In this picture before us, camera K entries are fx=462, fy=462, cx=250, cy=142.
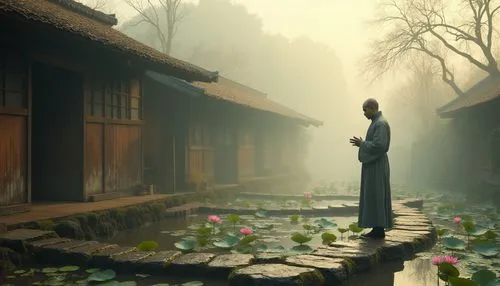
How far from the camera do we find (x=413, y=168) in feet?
104

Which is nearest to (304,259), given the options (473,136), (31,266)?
(31,266)

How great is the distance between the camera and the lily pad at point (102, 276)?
4.35 metres

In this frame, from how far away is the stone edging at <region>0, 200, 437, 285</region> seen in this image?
4191mm

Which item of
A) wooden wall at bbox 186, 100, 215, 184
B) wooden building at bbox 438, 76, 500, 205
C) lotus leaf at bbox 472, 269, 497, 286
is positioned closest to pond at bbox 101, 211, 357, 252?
Result: lotus leaf at bbox 472, 269, 497, 286

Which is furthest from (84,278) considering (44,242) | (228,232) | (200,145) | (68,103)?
(200,145)

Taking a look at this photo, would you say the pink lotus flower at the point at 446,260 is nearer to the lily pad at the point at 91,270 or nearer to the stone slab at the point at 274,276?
the stone slab at the point at 274,276

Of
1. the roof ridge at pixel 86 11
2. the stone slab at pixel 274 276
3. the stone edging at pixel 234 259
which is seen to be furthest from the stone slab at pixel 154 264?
the roof ridge at pixel 86 11

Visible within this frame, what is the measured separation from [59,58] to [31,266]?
4018 millimetres

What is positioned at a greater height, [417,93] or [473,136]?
[417,93]

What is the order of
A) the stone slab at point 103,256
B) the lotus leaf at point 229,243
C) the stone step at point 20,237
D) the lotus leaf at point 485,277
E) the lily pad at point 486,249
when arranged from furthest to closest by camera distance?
the lotus leaf at point 229,243 → the lily pad at point 486,249 → the stone step at point 20,237 → the stone slab at point 103,256 → the lotus leaf at point 485,277

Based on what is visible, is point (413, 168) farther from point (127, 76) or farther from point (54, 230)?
point (54, 230)

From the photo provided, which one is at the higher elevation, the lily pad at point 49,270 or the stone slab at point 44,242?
the stone slab at point 44,242

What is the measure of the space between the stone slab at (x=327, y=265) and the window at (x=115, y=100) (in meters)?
5.63

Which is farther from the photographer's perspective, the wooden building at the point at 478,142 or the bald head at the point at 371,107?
the wooden building at the point at 478,142
